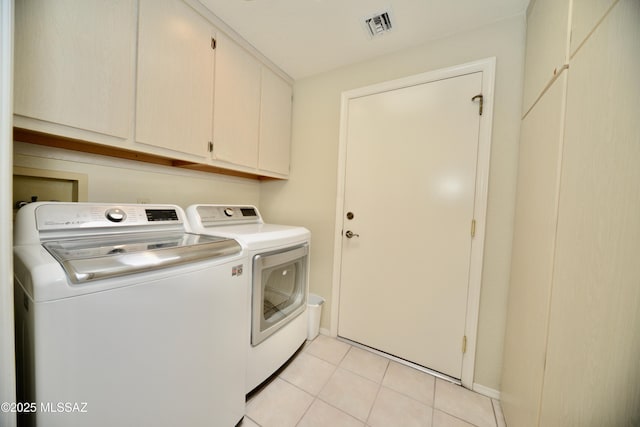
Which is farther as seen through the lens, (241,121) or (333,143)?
(333,143)

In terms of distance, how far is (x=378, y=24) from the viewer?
4.73ft

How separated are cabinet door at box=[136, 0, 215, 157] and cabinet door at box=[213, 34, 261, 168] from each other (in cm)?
7

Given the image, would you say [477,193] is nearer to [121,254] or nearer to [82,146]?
[121,254]

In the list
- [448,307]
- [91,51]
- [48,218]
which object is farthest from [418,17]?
[48,218]

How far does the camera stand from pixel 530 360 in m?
0.93

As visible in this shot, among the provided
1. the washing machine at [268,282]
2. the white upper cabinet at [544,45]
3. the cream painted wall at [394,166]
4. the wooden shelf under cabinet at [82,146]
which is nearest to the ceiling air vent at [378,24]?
→ the cream painted wall at [394,166]

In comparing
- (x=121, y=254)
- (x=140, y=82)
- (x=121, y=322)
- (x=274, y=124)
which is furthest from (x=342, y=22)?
(x=121, y=322)

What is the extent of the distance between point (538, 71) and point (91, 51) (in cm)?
210

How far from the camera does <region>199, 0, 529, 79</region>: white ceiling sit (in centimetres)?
129

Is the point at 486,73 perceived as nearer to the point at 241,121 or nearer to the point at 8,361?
the point at 241,121

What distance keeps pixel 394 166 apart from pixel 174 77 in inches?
60.4

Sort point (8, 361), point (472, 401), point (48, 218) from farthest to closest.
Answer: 1. point (472, 401)
2. point (48, 218)
3. point (8, 361)

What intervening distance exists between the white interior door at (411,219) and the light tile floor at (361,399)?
0.17 meters

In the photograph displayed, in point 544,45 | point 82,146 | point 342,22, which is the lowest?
point 82,146
